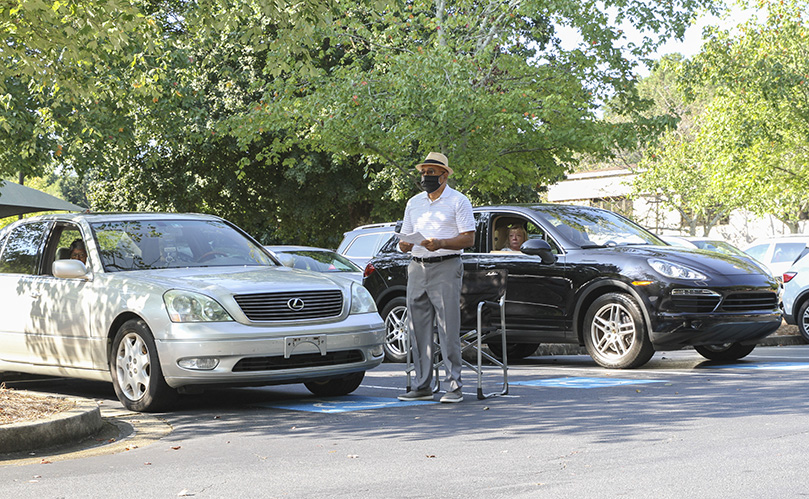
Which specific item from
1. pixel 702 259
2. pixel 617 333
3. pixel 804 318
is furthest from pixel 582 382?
pixel 804 318

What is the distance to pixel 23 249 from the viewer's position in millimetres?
10133

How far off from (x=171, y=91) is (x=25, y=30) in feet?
57.5

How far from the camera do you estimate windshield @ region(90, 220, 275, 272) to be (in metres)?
9.16

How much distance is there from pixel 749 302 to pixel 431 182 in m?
4.06

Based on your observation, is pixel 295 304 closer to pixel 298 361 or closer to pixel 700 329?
pixel 298 361

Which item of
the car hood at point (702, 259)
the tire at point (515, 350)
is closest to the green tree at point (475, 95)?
the tire at point (515, 350)

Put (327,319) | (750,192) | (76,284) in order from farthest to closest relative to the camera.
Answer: (750,192) → (76,284) → (327,319)

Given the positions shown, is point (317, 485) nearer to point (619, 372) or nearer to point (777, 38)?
point (619, 372)

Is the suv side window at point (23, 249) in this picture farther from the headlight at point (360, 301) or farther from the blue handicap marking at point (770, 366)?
the blue handicap marking at point (770, 366)

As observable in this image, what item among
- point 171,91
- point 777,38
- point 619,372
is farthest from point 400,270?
point 777,38

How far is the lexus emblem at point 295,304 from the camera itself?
27.4 ft

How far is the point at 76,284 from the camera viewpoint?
29.9ft

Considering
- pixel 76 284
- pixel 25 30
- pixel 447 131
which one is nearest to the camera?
pixel 76 284

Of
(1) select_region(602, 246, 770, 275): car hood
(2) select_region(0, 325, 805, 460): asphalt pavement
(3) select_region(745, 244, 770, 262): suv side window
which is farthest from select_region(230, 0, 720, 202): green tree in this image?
(2) select_region(0, 325, 805, 460): asphalt pavement
